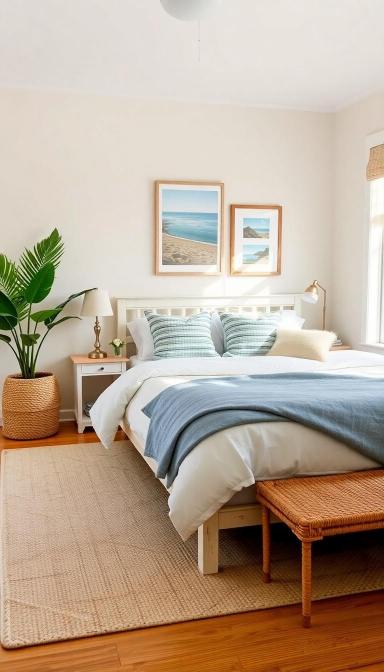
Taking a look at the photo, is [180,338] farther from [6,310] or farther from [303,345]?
[6,310]

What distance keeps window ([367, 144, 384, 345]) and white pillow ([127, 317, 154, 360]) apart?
6.10ft

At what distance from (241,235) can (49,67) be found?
2029 millimetres

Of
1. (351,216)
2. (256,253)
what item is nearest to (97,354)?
(256,253)

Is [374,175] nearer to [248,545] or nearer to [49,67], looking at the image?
[49,67]

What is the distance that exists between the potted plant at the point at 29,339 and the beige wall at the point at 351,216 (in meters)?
2.43

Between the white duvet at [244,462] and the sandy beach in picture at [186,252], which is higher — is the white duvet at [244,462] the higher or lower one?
the lower one

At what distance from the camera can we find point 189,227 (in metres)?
5.37

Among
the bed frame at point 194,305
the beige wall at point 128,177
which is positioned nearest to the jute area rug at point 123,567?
the bed frame at point 194,305

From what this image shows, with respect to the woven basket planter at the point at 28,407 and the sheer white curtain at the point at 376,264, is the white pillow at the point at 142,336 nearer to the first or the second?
the woven basket planter at the point at 28,407

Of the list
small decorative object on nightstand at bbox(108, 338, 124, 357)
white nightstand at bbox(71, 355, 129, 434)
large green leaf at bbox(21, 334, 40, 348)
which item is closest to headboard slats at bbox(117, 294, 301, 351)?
small decorative object on nightstand at bbox(108, 338, 124, 357)

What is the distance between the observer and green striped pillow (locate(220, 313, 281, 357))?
185 inches

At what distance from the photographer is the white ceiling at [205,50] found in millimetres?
3588

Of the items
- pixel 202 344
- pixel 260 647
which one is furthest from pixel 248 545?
pixel 202 344

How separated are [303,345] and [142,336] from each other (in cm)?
122
